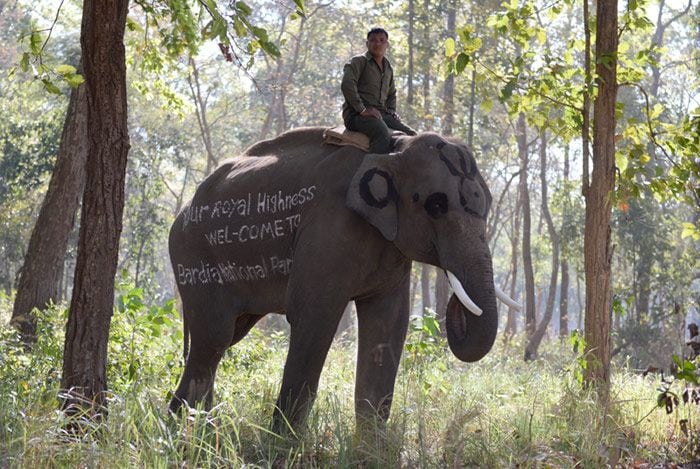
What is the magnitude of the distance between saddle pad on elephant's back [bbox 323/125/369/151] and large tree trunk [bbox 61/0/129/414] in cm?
166

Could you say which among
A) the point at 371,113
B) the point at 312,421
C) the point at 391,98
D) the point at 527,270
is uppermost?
the point at 527,270

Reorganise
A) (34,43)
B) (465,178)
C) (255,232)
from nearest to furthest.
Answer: (34,43) → (465,178) → (255,232)

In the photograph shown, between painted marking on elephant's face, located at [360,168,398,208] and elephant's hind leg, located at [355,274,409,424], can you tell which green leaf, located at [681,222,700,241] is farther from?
painted marking on elephant's face, located at [360,168,398,208]

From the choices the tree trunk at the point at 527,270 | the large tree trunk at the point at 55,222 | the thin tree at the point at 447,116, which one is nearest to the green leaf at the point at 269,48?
the large tree trunk at the point at 55,222

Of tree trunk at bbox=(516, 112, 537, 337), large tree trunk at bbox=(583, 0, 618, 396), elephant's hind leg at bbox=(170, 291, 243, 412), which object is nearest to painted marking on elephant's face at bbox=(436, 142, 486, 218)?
large tree trunk at bbox=(583, 0, 618, 396)

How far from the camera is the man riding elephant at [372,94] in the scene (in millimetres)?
7078

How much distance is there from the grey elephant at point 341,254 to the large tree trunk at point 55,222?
148 inches

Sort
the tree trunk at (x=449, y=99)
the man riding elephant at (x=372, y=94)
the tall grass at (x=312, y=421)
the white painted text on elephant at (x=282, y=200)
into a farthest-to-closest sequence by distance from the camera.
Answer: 1. the tree trunk at (x=449, y=99)
2. the man riding elephant at (x=372, y=94)
3. the white painted text on elephant at (x=282, y=200)
4. the tall grass at (x=312, y=421)

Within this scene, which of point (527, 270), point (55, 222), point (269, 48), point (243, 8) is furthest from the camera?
point (527, 270)

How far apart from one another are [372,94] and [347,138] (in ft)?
1.43

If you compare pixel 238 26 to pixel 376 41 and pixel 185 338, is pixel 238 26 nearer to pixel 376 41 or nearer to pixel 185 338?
pixel 376 41

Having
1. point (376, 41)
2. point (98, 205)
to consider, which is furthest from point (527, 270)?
point (98, 205)

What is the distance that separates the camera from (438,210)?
6.68 meters

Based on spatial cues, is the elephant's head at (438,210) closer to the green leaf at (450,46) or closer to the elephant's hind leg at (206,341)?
the green leaf at (450,46)
